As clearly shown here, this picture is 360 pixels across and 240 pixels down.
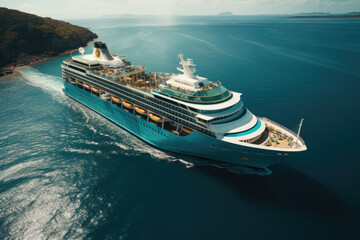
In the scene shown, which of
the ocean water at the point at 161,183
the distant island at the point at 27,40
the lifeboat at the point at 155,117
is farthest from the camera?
the distant island at the point at 27,40

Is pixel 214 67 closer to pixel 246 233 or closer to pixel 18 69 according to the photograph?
pixel 246 233

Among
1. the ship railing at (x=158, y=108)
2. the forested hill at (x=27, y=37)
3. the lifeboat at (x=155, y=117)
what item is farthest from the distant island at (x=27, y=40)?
the lifeboat at (x=155, y=117)

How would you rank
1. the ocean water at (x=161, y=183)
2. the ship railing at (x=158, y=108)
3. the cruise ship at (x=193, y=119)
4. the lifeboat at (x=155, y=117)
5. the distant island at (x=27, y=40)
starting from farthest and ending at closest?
1. the distant island at (x=27, y=40)
2. the lifeboat at (x=155, y=117)
3. the ship railing at (x=158, y=108)
4. the cruise ship at (x=193, y=119)
5. the ocean water at (x=161, y=183)

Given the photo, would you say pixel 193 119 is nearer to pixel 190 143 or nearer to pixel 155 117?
pixel 190 143

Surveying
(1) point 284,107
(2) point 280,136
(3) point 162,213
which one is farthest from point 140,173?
(1) point 284,107

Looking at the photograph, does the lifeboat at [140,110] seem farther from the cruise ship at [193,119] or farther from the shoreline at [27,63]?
the shoreline at [27,63]
